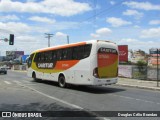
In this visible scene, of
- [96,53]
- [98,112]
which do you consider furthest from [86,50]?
[98,112]

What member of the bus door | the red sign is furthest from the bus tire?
the red sign

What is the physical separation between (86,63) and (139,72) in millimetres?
14005

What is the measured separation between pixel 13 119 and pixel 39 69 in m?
16.5

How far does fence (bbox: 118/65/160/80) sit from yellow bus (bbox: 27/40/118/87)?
11222 mm

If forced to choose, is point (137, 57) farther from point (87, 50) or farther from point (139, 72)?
point (87, 50)

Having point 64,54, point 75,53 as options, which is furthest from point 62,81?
point 75,53

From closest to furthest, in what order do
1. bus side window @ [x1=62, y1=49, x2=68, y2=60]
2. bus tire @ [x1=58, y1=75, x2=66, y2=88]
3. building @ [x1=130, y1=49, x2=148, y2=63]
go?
bus side window @ [x1=62, y1=49, x2=68, y2=60] → bus tire @ [x1=58, y1=75, x2=66, y2=88] → building @ [x1=130, y1=49, x2=148, y2=63]

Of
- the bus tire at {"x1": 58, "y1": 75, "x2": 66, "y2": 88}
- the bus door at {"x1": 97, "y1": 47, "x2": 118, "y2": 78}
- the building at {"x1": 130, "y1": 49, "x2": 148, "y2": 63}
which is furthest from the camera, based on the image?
the building at {"x1": 130, "y1": 49, "x2": 148, "y2": 63}

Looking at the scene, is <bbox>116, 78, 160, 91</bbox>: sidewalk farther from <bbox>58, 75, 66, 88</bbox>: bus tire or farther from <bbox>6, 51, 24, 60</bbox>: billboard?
<bbox>6, 51, 24, 60</bbox>: billboard

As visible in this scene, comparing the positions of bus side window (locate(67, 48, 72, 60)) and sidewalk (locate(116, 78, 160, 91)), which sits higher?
bus side window (locate(67, 48, 72, 60))

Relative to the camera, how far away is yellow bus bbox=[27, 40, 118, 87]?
17500 mm

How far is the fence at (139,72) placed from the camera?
29.2 m

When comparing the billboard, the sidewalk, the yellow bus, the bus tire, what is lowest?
the sidewalk

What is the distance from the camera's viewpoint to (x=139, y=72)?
100 feet
